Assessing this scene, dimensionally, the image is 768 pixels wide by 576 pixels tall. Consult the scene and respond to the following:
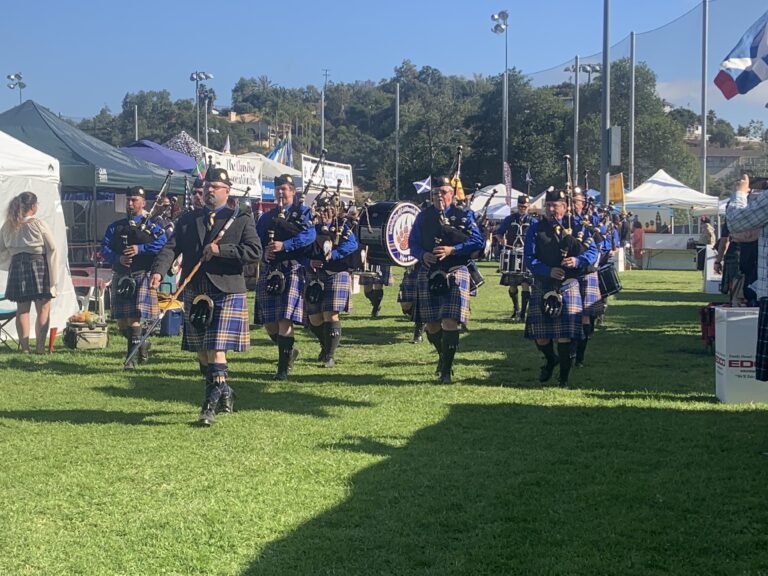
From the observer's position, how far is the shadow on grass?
362 centimetres

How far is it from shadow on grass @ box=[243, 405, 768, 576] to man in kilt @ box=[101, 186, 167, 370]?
3.84m

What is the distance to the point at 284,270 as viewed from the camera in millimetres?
8062

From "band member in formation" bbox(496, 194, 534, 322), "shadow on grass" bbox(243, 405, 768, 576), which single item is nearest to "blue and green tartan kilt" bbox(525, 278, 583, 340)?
"shadow on grass" bbox(243, 405, 768, 576)

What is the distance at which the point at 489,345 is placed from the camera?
34.3ft

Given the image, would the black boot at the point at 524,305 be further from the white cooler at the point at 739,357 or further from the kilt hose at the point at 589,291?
the white cooler at the point at 739,357

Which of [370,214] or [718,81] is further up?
[718,81]

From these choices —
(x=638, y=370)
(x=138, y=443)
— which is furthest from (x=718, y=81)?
(x=138, y=443)

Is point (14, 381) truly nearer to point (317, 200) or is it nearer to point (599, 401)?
point (317, 200)

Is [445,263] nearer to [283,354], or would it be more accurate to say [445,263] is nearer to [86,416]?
[283,354]

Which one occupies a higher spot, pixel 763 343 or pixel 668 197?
pixel 668 197

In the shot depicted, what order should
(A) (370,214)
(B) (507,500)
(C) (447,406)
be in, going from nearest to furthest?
1. (B) (507,500)
2. (C) (447,406)
3. (A) (370,214)

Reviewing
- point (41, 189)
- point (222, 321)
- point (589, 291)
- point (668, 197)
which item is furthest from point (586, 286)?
point (668, 197)

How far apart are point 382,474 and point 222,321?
180 cm

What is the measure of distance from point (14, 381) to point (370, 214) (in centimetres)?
482
